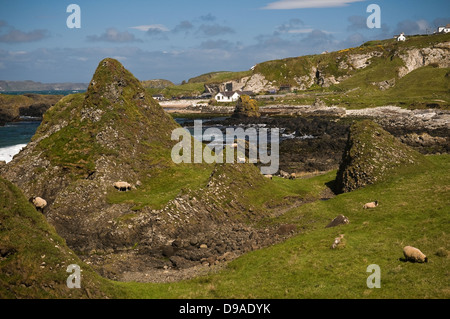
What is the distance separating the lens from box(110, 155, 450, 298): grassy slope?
1906 centimetres

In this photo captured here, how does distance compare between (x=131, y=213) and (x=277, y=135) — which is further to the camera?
(x=277, y=135)

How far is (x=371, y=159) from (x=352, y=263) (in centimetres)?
2212

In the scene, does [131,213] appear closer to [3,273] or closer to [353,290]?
[3,273]

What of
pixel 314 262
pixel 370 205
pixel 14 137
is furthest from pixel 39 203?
pixel 14 137

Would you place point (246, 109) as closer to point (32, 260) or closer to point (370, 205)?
point (370, 205)

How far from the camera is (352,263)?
2195 centimetres

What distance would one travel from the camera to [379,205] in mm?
32656

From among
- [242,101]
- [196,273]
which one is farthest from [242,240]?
[242,101]

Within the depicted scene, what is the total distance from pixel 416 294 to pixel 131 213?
23.1m

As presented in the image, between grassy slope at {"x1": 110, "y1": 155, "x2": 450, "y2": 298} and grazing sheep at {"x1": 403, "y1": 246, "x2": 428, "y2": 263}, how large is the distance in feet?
1.32

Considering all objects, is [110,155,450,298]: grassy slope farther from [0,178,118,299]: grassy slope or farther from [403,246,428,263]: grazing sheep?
[0,178,118,299]: grassy slope

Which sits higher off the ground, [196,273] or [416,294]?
[416,294]

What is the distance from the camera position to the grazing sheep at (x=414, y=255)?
20641mm
